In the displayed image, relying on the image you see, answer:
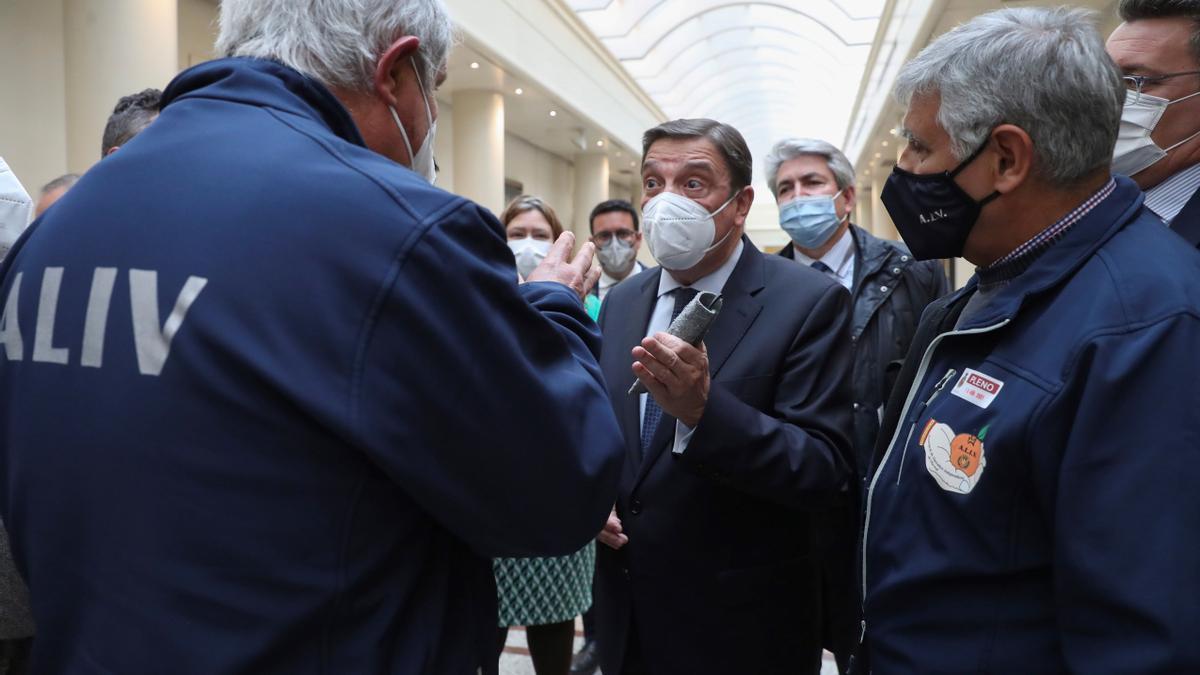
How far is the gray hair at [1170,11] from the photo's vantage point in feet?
6.88

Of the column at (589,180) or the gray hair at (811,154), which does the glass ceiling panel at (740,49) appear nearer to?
the column at (589,180)

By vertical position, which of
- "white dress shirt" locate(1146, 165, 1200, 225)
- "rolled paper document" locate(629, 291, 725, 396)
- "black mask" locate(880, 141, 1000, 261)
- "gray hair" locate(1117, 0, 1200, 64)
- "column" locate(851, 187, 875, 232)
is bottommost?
"column" locate(851, 187, 875, 232)

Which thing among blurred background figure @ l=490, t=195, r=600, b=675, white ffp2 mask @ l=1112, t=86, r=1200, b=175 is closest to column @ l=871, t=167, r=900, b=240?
blurred background figure @ l=490, t=195, r=600, b=675

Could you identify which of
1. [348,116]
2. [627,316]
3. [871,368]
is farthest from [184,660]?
[871,368]

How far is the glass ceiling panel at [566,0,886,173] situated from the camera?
20.8m

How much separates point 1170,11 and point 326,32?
198 cm

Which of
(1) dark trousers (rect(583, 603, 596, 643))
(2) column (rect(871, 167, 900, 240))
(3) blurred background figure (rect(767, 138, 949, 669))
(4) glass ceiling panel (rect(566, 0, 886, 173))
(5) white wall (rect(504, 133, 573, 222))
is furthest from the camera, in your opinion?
(2) column (rect(871, 167, 900, 240))

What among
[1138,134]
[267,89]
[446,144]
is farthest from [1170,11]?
[446,144]

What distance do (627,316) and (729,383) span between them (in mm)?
508

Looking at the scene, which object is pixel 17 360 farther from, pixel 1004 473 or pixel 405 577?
pixel 1004 473

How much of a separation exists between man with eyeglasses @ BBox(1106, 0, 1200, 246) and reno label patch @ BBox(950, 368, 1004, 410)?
2.92 ft

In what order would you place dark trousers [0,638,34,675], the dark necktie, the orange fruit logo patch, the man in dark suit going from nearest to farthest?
the orange fruit logo patch
dark trousers [0,638,34,675]
the man in dark suit
the dark necktie

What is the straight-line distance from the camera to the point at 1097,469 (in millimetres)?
1270

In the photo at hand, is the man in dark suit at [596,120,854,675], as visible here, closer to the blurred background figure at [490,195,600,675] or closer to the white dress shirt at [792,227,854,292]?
the blurred background figure at [490,195,600,675]
